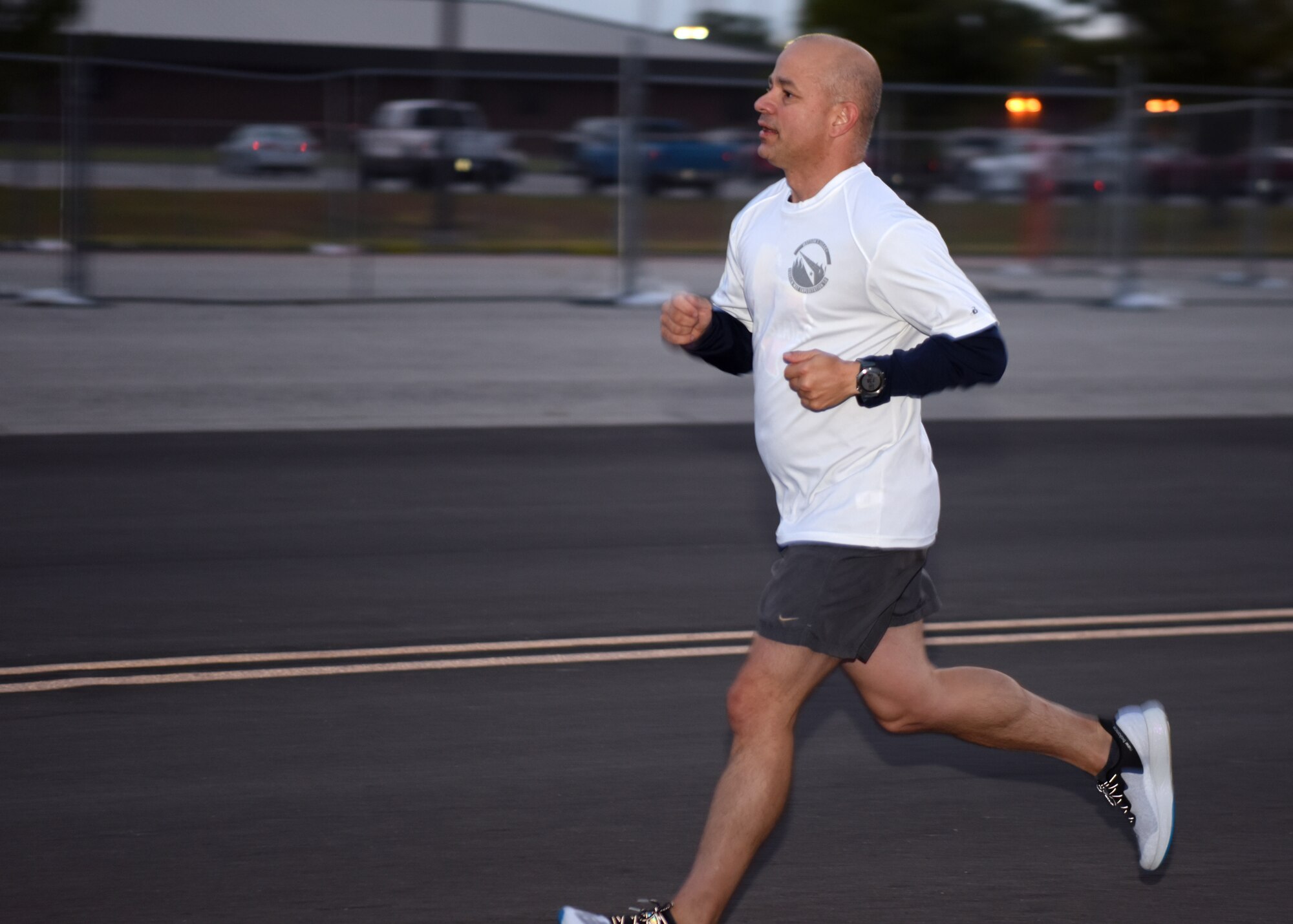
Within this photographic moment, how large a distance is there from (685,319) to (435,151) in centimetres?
1683

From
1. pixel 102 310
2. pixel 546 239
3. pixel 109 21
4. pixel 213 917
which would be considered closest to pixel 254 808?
pixel 213 917

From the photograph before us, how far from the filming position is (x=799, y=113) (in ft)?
12.5

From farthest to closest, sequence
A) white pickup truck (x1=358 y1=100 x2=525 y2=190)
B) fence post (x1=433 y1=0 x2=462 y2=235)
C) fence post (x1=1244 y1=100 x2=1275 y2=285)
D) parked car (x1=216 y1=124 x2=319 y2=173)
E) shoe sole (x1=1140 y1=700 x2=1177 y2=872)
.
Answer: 1. fence post (x1=1244 y1=100 x2=1275 y2=285)
2. white pickup truck (x1=358 y1=100 x2=525 y2=190)
3. fence post (x1=433 y1=0 x2=462 y2=235)
4. parked car (x1=216 y1=124 x2=319 y2=173)
5. shoe sole (x1=1140 y1=700 x2=1177 y2=872)

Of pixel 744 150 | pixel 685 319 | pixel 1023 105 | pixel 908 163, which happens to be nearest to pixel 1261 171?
pixel 1023 105

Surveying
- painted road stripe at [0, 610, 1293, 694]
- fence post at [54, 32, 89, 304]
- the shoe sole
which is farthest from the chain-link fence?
the shoe sole

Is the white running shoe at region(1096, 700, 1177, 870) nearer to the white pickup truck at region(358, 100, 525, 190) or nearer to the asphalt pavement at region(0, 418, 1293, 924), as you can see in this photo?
the asphalt pavement at region(0, 418, 1293, 924)

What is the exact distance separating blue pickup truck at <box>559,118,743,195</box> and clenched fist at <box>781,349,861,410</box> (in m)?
17.4

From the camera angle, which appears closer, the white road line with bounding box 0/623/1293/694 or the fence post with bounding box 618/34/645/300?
the white road line with bounding box 0/623/1293/694

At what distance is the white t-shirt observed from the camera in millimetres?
3668

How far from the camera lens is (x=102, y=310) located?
16.4 m

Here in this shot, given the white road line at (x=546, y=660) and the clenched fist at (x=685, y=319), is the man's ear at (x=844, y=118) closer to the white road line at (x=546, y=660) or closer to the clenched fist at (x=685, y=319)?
the clenched fist at (x=685, y=319)

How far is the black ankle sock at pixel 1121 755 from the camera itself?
4.17 meters

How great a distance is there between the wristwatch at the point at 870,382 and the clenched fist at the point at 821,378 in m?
0.01

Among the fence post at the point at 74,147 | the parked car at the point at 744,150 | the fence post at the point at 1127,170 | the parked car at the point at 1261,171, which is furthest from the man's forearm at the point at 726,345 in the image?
the parked car at the point at 1261,171
